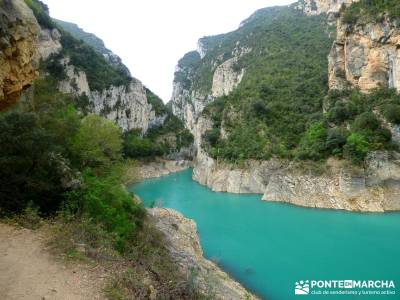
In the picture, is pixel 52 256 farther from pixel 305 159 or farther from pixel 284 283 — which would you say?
pixel 305 159

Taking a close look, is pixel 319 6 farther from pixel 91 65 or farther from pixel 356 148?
pixel 356 148

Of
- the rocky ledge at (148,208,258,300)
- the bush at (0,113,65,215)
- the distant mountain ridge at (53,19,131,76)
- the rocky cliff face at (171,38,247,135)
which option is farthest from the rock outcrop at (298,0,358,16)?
the bush at (0,113,65,215)

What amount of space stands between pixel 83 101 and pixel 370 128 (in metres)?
39.4

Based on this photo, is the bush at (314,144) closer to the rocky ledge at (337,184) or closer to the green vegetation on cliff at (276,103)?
the rocky ledge at (337,184)

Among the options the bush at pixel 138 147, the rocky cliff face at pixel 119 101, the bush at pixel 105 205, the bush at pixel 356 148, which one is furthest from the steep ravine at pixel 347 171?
the bush at pixel 105 205

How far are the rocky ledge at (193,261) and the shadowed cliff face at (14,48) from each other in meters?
6.69

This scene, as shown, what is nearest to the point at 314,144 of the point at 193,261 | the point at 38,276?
the point at 193,261

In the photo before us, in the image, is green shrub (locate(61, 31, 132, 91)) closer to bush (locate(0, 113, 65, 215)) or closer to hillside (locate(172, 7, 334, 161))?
hillside (locate(172, 7, 334, 161))

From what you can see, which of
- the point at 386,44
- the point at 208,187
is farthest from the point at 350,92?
the point at 208,187

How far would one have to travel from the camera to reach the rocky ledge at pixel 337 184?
32.3 m

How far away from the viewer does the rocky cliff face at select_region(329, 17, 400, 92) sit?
37531 mm

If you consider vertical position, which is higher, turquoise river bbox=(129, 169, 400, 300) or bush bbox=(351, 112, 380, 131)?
bush bbox=(351, 112, 380, 131)

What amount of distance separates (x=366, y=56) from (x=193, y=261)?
109ft

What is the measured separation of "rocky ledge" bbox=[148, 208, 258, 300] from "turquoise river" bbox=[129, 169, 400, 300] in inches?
42.1
